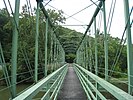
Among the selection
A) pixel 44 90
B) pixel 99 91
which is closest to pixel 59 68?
pixel 44 90

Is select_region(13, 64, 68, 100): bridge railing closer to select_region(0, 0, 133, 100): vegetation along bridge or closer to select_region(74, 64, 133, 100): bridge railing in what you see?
select_region(0, 0, 133, 100): vegetation along bridge

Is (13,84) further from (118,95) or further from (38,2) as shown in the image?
(38,2)

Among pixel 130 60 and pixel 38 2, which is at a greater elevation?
pixel 38 2

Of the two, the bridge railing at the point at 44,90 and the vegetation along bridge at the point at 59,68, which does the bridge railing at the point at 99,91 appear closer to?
the vegetation along bridge at the point at 59,68

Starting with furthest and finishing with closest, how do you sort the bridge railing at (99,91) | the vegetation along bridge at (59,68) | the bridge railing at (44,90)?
the vegetation along bridge at (59,68)
the bridge railing at (44,90)
the bridge railing at (99,91)

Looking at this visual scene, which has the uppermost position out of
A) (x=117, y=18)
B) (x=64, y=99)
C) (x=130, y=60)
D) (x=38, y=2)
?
(x=38, y=2)

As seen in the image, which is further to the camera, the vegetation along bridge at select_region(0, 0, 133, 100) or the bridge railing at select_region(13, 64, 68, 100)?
the vegetation along bridge at select_region(0, 0, 133, 100)

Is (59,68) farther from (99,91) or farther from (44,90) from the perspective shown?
(99,91)

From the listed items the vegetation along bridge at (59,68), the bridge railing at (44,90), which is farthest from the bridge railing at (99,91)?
the bridge railing at (44,90)

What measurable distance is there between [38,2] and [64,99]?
2417 millimetres

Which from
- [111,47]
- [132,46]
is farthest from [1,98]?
[132,46]

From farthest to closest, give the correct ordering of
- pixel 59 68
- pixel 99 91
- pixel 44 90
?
1. pixel 59 68
2. pixel 44 90
3. pixel 99 91

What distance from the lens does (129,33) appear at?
2910mm

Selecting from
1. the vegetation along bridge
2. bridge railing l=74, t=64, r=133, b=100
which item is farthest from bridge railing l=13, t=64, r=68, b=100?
bridge railing l=74, t=64, r=133, b=100
